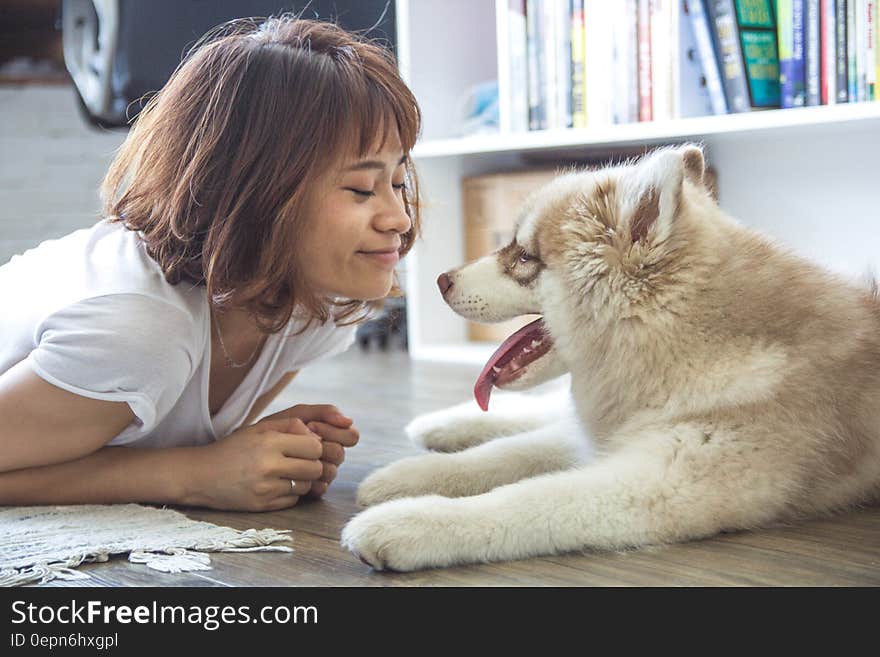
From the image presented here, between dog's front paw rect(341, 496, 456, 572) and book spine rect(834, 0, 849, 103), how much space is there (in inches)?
66.9

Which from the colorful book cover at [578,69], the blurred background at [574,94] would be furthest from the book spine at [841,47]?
the colorful book cover at [578,69]

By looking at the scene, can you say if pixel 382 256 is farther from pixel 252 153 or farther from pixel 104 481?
pixel 104 481

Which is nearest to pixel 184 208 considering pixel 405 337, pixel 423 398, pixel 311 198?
pixel 311 198

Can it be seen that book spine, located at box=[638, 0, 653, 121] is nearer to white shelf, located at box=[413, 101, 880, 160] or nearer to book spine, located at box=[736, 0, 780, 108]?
white shelf, located at box=[413, 101, 880, 160]

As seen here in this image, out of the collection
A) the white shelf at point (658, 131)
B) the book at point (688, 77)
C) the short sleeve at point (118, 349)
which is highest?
the book at point (688, 77)

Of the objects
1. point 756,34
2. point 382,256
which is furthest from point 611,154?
point 382,256

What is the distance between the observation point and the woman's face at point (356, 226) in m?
1.31

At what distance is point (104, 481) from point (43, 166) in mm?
2647

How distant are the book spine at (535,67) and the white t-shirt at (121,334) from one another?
58.2 inches

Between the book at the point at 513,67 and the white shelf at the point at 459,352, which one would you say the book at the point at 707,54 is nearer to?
the book at the point at 513,67

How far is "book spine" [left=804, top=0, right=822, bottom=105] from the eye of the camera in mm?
2285

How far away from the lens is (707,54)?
2.46m

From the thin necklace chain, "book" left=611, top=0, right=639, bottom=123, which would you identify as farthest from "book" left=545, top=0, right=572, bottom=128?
the thin necklace chain
